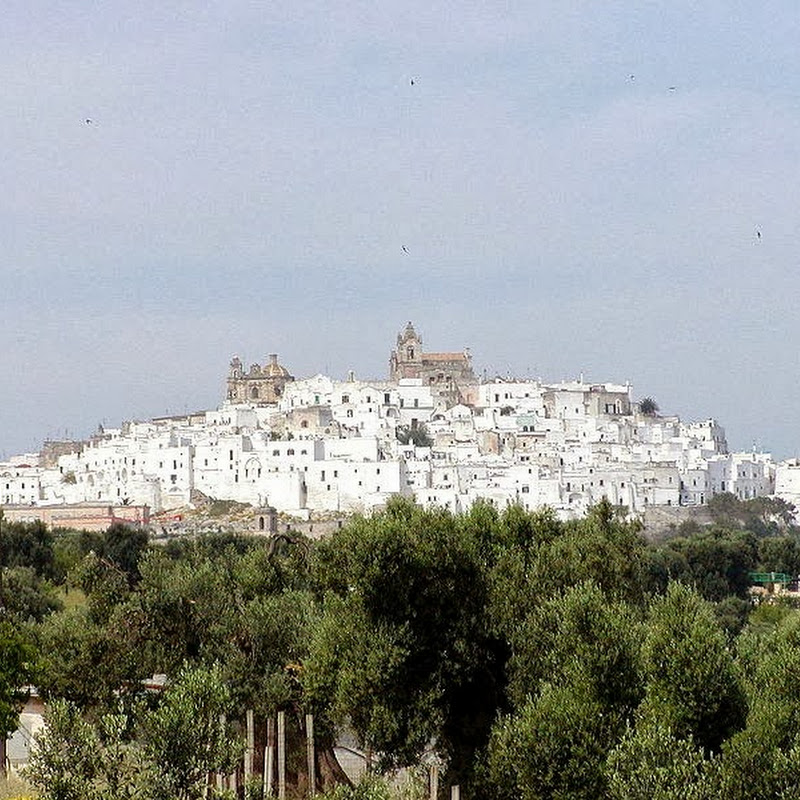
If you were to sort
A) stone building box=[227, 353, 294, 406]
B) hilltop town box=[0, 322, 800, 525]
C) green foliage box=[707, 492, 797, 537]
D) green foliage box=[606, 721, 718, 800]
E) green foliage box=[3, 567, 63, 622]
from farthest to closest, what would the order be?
stone building box=[227, 353, 294, 406] < green foliage box=[707, 492, 797, 537] < hilltop town box=[0, 322, 800, 525] < green foliage box=[3, 567, 63, 622] < green foliage box=[606, 721, 718, 800]

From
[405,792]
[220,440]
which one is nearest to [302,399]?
[220,440]

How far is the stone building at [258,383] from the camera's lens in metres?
117

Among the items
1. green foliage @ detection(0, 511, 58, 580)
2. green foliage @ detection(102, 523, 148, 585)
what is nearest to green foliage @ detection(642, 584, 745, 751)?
green foliage @ detection(0, 511, 58, 580)

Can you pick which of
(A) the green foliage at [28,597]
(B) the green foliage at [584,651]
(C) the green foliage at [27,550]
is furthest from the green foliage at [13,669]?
(C) the green foliage at [27,550]

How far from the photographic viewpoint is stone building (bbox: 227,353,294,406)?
A: 117 m

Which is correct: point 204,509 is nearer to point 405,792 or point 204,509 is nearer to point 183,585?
point 183,585

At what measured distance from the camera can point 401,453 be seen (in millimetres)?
93750

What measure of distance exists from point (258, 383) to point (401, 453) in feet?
83.3

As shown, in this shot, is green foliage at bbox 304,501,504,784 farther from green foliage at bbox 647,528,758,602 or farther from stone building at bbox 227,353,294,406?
stone building at bbox 227,353,294,406

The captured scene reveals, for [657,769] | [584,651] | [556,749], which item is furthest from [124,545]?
[657,769]

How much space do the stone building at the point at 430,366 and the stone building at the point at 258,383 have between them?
23.3 feet

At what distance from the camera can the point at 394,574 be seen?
16078mm

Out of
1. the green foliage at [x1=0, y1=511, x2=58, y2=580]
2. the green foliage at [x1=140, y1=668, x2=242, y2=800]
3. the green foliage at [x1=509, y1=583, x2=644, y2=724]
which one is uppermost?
the green foliage at [x1=0, y1=511, x2=58, y2=580]

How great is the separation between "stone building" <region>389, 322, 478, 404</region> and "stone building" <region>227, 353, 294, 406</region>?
23.3ft
